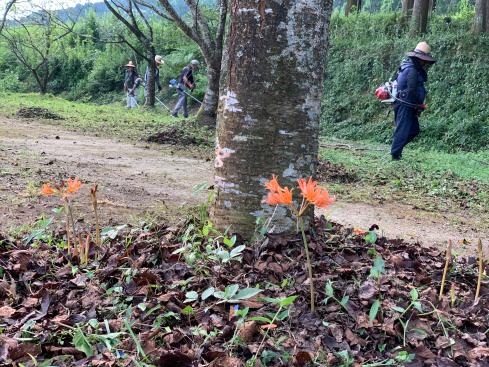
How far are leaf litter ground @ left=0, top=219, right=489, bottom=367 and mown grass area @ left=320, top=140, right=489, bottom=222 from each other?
10.4ft

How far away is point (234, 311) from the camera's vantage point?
6.18 feet

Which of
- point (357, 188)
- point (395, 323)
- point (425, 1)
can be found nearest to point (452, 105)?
point (425, 1)

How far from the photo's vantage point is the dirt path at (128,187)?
3938 millimetres

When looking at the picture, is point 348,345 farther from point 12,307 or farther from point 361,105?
point 361,105

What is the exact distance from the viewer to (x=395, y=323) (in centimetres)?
195

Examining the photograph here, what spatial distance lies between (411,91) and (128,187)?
205 inches

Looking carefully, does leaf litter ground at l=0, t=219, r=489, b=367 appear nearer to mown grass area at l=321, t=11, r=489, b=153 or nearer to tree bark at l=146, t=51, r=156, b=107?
mown grass area at l=321, t=11, r=489, b=153

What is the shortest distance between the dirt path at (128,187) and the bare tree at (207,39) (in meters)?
3.05

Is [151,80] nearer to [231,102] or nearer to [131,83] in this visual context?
[131,83]

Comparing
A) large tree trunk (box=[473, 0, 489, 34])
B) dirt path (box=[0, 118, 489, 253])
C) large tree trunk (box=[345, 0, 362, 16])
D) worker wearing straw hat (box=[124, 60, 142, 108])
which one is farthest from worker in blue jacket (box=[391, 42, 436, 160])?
large tree trunk (box=[345, 0, 362, 16])

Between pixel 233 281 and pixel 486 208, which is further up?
pixel 233 281

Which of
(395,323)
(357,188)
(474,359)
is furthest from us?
(357,188)

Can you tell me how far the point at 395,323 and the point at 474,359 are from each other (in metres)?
0.28

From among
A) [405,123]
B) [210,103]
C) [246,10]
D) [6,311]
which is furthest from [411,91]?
[6,311]
